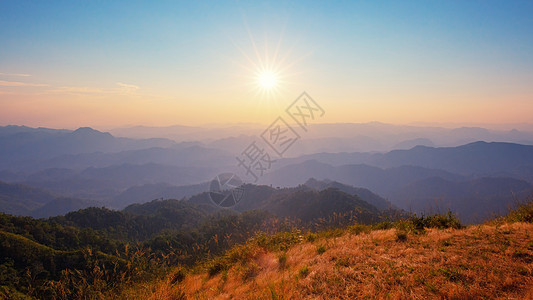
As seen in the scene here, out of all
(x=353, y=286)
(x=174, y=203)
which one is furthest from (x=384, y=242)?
(x=174, y=203)

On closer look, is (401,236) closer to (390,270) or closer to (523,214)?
A: (390,270)

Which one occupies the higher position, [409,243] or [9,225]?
[409,243]

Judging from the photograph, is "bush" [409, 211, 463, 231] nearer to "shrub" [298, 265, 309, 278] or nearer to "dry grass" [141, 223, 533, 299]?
"dry grass" [141, 223, 533, 299]

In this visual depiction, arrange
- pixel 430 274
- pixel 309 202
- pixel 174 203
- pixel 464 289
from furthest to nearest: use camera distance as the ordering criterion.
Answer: pixel 174 203
pixel 309 202
pixel 430 274
pixel 464 289

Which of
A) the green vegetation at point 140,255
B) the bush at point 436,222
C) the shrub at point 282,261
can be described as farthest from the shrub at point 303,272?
the bush at point 436,222

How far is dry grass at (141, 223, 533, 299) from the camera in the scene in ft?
11.4

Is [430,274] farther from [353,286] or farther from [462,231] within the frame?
[462,231]

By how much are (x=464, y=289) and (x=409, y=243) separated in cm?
205

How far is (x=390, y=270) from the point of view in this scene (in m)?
4.19

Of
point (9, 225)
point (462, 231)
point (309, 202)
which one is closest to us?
point (462, 231)

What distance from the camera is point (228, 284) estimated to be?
5.11m

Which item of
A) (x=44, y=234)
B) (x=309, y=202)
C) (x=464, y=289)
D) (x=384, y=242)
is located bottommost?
(x=309, y=202)

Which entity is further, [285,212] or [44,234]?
[285,212]

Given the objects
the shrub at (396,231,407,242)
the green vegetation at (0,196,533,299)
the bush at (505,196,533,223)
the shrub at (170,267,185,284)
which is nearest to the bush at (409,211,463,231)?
the green vegetation at (0,196,533,299)
